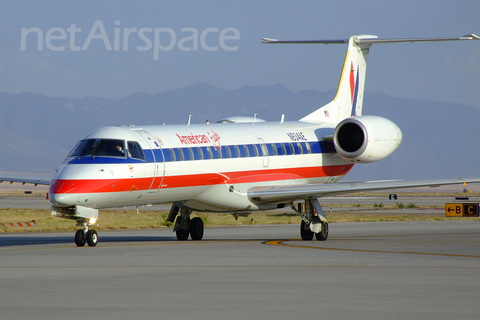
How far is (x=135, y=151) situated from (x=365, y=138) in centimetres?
912

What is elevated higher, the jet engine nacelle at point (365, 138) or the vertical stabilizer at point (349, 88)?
the vertical stabilizer at point (349, 88)

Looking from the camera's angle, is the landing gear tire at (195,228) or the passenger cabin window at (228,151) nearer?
the passenger cabin window at (228,151)

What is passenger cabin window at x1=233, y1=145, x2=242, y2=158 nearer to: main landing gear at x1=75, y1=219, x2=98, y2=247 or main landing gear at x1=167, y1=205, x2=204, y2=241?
main landing gear at x1=167, y1=205, x2=204, y2=241

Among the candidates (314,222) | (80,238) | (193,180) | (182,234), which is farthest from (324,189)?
(80,238)

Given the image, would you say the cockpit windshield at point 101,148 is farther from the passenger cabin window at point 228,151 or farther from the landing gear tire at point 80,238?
the passenger cabin window at point 228,151

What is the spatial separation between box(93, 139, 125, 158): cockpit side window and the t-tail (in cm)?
1059

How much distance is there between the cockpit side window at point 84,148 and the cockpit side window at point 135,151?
1.05 metres

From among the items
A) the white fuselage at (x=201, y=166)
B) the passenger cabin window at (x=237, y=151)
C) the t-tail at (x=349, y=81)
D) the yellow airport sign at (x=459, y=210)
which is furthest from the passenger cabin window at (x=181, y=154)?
the yellow airport sign at (x=459, y=210)

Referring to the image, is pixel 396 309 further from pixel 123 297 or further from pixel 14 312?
pixel 14 312

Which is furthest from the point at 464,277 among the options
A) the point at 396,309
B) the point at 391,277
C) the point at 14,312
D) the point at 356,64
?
the point at 356,64

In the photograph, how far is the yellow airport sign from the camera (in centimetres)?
4884

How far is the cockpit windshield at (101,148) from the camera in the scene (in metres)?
22.2

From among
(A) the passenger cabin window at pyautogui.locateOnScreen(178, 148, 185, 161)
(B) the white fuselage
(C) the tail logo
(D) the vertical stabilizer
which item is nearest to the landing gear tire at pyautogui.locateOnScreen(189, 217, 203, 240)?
(B) the white fuselage

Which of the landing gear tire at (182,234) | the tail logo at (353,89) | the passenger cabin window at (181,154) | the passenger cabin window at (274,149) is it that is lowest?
the landing gear tire at (182,234)
